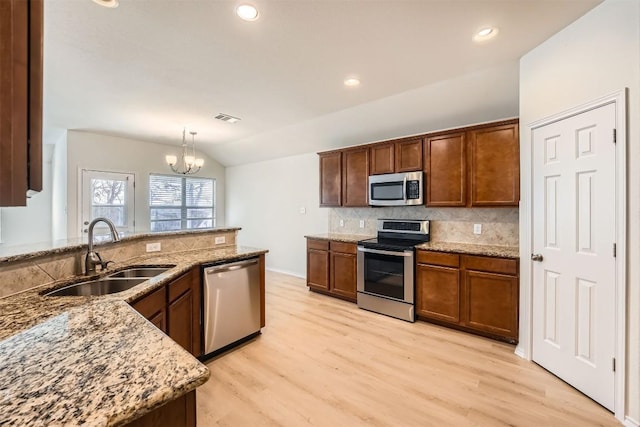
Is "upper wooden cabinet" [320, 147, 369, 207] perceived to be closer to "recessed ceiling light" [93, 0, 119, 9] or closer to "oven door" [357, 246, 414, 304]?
"oven door" [357, 246, 414, 304]

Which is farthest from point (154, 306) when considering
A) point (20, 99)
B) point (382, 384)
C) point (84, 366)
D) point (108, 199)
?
point (108, 199)

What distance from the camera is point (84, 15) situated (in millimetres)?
1908

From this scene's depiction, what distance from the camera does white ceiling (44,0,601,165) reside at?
6.11 ft

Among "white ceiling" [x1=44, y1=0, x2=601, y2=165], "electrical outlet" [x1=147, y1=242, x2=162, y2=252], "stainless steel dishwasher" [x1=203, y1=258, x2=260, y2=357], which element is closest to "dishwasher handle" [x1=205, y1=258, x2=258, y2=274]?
"stainless steel dishwasher" [x1=203, y1=258, x2=260, y2=357]

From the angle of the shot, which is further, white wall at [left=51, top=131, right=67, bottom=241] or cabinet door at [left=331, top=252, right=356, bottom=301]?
white wall at [left=51, top=131, right=67, bottom=241]

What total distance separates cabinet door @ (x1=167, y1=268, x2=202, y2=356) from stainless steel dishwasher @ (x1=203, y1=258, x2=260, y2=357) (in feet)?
0.25

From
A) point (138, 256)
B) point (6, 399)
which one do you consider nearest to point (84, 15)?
point (138, 256)

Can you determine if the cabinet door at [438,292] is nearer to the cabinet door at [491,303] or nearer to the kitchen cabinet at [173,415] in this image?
the cabinet door at [491,303]

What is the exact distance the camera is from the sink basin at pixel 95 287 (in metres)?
1.66

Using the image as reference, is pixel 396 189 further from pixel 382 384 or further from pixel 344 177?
pixel 382 384

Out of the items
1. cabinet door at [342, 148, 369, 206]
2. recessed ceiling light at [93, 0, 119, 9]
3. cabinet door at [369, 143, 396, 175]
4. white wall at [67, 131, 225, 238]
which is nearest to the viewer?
recessed ceiling light at [93, 0, 119, 9]

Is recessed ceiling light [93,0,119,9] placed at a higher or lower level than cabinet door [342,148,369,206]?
higher

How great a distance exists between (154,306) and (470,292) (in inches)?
115

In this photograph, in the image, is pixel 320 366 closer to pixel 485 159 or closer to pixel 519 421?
pixel 519 421
